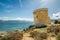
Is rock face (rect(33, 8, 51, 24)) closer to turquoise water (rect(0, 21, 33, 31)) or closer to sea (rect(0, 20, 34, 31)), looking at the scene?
sea (rect(0, 20, 34, 31))

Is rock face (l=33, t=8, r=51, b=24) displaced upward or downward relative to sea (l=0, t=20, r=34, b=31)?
upward

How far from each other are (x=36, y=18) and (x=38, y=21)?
2.21 ft

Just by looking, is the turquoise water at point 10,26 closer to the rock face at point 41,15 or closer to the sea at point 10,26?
the sea at point 10,26

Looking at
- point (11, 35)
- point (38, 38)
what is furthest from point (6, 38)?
point (38, 38)

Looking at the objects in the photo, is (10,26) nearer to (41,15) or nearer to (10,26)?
(10,26)

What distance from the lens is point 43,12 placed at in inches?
827

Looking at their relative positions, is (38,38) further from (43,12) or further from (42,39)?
(43,12)

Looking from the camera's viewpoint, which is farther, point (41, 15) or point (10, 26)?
point (10, 26)

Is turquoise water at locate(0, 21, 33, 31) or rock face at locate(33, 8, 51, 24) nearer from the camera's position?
rock face at locate(33, 8, 51, 24)

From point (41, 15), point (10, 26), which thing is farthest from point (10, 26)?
point (41, 15)

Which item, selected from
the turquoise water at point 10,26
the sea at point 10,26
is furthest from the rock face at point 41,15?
the turquoise water at point 10,26

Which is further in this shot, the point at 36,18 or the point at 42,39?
the point at 36,18

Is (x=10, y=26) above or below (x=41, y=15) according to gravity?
below

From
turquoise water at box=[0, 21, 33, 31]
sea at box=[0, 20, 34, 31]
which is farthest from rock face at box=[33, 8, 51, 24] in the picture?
turquoise water at box=[0, 21, 33, 31]
